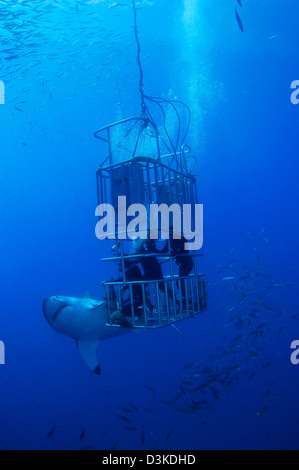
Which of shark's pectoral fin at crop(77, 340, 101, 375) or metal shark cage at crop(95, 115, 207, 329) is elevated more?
metal shark cage at crop(95, 115, 207, 329)

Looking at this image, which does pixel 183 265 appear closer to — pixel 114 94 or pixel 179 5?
pixel 179 5

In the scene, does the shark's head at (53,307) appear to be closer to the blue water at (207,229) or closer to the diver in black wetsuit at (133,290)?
the diver in black wetsuit at (133,290)

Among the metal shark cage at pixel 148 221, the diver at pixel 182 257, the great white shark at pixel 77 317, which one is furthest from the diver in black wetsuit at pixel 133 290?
the great white shark at pixel 77 317

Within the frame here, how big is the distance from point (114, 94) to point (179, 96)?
5604 mm

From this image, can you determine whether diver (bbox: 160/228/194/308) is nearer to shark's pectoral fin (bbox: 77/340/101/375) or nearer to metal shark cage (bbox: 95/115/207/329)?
metal shark cage (bbox: 95/115/207/329)

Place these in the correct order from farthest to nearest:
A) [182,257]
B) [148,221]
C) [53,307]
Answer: [53,307], [182,257], [148,221]

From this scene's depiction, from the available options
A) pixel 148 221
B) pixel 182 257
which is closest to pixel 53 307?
pixel 182 257

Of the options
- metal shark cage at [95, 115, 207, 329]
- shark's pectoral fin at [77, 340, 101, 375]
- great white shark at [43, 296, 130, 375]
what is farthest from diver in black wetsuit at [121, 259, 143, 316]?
shark's pectoral fin at [77, 340, 101, 375]

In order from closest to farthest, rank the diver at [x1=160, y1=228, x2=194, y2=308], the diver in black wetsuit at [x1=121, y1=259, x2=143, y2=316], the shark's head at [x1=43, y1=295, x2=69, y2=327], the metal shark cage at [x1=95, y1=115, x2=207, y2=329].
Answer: the metal shark cage at [x1=95, y1=115, x2=207, y2=329] → the diver in black wetsuit at [x1=121, y1=259, x2=143, y2=316] → the diver at [x1=160, y1=228, x2=194, y2=308] → the shark's head at [x1=43, y1=295, x2=69, y2=327]

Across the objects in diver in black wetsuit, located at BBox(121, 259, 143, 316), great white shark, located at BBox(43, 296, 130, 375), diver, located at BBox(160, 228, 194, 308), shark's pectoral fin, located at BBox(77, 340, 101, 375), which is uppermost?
diver, located at BBox(160, 228, 194, 308)

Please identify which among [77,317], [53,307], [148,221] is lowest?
[77,317]

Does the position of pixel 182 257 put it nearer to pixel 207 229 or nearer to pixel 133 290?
pixel 133 290

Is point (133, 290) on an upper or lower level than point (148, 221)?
lower
